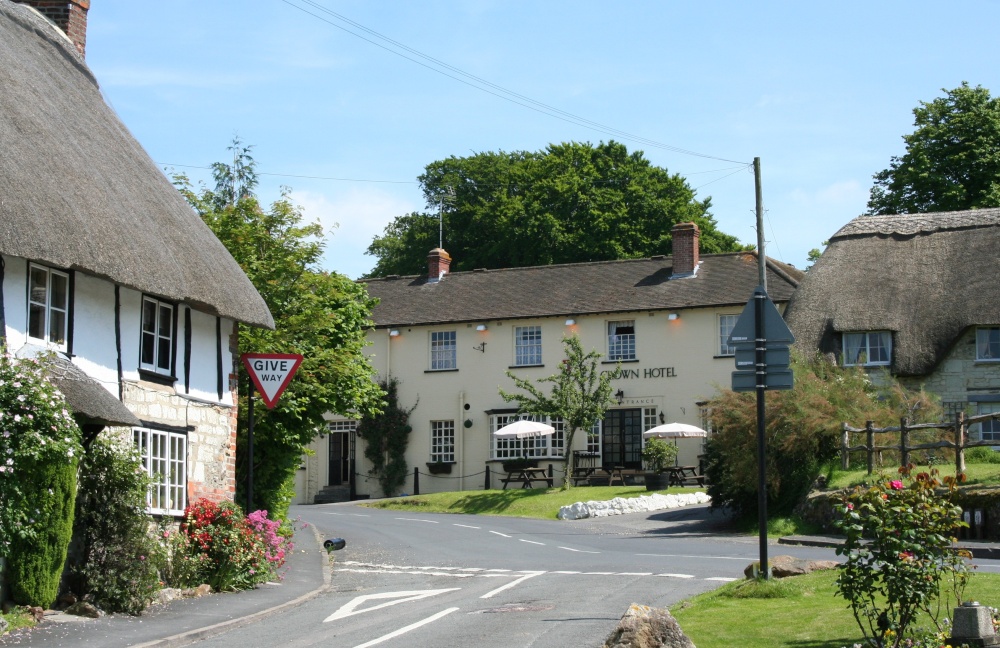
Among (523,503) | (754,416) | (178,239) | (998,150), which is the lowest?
(523,503)

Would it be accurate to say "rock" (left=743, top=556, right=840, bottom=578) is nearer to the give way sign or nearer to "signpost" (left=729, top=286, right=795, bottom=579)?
"signpost" (left=729, top=286, right=795, bottom=579)

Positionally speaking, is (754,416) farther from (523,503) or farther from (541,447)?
(541,447)

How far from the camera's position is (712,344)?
41.1 m

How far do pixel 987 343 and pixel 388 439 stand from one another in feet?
67.2

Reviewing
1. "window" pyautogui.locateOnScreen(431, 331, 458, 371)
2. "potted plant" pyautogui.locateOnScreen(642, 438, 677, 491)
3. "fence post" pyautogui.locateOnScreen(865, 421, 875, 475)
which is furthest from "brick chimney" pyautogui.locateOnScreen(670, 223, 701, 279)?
"fence post" pyautogui.locateOnScreen(865, 421, 875, 475)

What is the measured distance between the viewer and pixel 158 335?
17.7 metres

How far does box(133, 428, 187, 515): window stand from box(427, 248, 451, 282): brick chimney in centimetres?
2931

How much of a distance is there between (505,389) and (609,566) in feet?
77.8

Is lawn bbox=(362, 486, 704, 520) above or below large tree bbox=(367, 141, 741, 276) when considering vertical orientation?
below

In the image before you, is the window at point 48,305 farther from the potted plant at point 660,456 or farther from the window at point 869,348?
the window at point 869,348

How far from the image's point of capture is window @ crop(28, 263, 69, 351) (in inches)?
591

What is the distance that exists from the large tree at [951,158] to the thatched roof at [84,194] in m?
34.1

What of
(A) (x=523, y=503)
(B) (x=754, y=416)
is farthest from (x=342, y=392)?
(A) (x=523, y=503)

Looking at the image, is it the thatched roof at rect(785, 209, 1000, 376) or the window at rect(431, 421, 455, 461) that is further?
the window at rect(431, 421, 455, 461)
